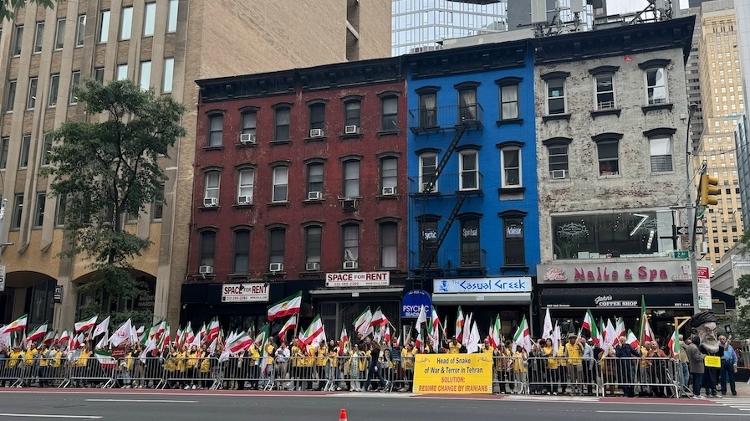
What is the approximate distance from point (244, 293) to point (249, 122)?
29.1ft

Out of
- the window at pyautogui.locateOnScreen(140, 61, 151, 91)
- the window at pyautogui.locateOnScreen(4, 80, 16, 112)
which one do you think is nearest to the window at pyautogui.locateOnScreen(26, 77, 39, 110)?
the window at pyautogui.locateOnScreen(4, 80, 16, 112)

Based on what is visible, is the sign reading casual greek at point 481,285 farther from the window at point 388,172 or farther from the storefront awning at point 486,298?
the window at point 388,172

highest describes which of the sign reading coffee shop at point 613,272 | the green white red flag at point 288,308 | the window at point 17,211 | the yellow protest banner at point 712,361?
the window at point 17,211

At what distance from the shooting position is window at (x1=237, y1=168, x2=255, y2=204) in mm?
34000

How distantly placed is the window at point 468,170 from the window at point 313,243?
278 inches

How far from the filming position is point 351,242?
3175 centimetres

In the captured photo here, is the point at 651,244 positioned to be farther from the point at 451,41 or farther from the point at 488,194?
the point at 451,41

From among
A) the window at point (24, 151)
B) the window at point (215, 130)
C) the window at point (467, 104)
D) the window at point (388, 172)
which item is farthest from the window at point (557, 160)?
the window at point (24, 151)

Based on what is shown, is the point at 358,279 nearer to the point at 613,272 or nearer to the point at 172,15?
the point at 613,272

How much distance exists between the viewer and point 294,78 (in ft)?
112

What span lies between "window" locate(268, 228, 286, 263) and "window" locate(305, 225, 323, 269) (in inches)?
49.0

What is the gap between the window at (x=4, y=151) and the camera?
126 ft

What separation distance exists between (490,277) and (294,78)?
45.7 ft

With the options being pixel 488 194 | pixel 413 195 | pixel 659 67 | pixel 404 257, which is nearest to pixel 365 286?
pixel 404 257
